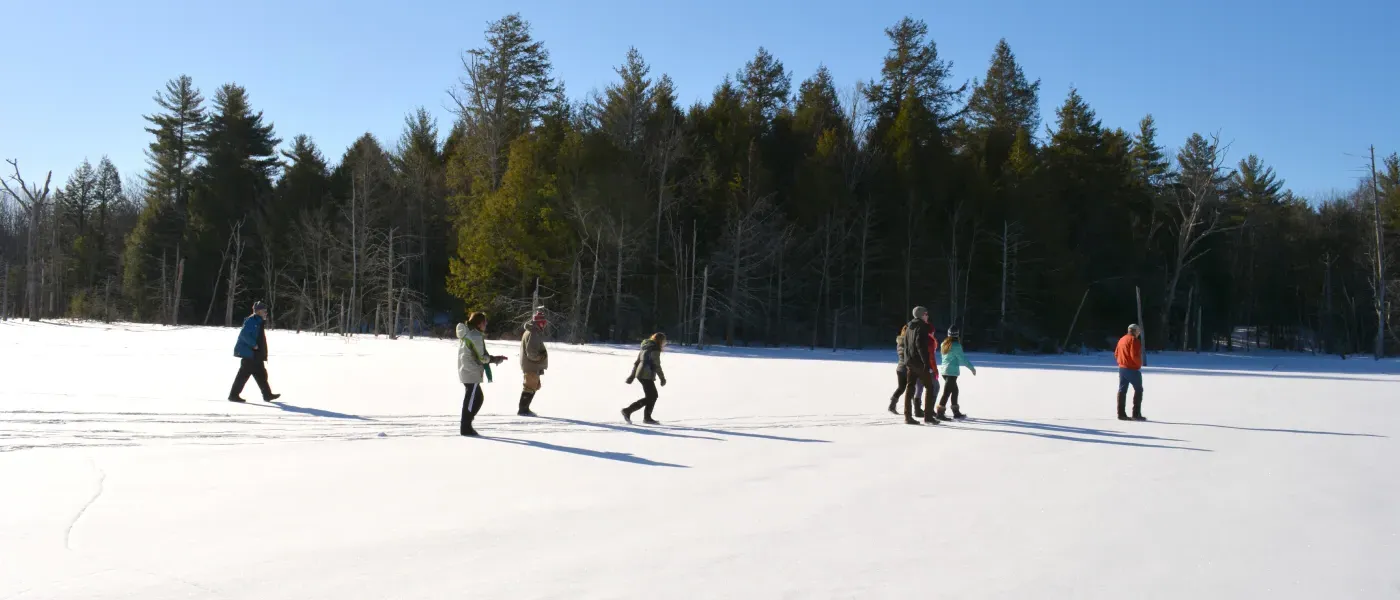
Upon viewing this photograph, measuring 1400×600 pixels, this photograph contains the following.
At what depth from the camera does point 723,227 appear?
133ft

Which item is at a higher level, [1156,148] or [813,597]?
[1156,148]

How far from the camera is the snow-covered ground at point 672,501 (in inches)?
195

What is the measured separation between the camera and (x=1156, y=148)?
5766 cm

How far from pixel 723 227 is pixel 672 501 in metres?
34.0

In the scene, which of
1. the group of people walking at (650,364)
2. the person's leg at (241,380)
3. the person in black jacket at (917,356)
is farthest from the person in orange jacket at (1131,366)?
the person's leg at (241,380)

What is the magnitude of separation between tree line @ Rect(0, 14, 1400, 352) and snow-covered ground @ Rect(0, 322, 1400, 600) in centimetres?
2369

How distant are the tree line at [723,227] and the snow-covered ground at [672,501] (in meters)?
23.7

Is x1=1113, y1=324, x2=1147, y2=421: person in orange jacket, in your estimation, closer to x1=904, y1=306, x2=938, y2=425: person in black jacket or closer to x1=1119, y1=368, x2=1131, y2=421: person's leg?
x1=1119, y1=368, x2=1131, y2=421: person's leg

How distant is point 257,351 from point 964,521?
459 inches

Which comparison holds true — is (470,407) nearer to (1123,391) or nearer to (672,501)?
(672,501)

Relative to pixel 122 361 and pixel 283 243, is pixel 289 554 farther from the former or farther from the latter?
pixel 283 243

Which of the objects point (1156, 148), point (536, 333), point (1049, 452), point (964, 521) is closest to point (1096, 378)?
point (1049, 452)

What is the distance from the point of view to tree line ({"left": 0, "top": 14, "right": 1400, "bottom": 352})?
38406 millimetres

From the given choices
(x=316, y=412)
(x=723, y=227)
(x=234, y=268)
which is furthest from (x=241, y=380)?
(x=234, y=268)
